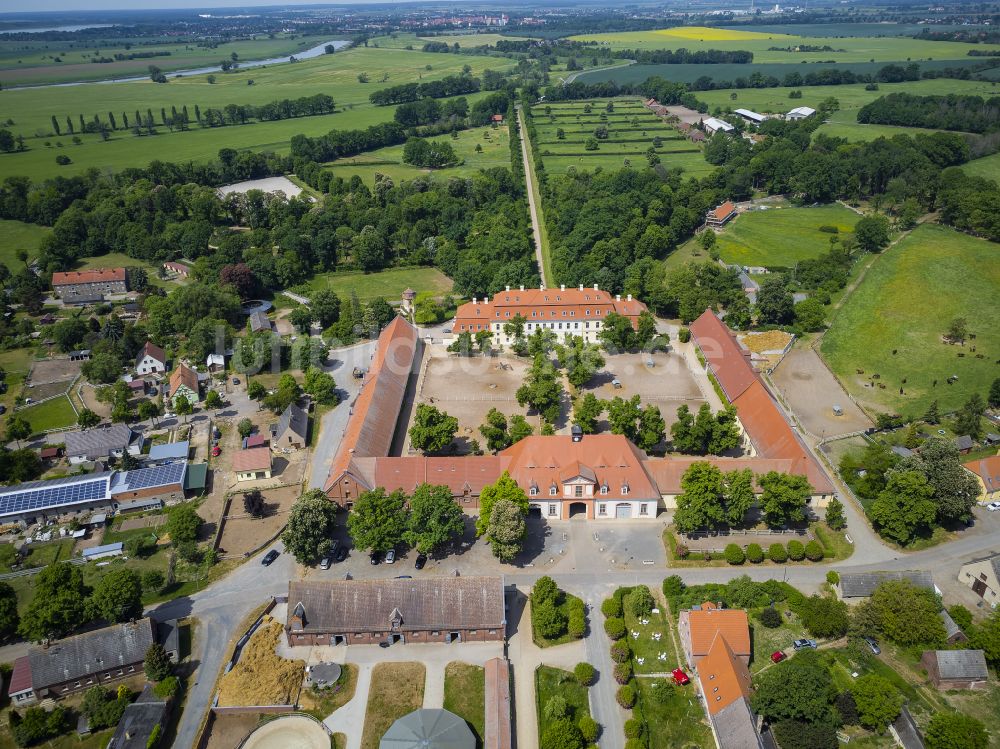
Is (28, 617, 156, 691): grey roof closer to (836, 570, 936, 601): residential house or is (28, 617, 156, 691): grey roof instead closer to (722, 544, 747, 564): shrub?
(722, 544, 747, 564): shrub

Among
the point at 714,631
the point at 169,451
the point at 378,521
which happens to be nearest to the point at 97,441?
the point at 169,451

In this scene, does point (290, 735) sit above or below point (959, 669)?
below

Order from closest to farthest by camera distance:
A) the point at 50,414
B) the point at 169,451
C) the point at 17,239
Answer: the point at 169,451
the point at 50,414
the point at 17,239

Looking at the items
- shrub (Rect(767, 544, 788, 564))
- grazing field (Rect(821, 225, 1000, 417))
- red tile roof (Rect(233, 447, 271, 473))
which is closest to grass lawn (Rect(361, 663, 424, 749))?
red tile roof (Rect(233, 447, 271, 473))

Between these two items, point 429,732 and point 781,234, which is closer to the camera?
point 429,732

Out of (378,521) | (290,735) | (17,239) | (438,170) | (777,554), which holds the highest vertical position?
(438,170)

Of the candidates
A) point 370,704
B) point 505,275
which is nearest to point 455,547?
point 370,704

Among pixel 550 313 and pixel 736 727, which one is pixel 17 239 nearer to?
pixel 550 313

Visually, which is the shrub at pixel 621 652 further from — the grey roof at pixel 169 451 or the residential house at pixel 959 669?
the grey roof at pixel 169 451

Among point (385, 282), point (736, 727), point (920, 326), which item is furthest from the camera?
point (385, 282)
